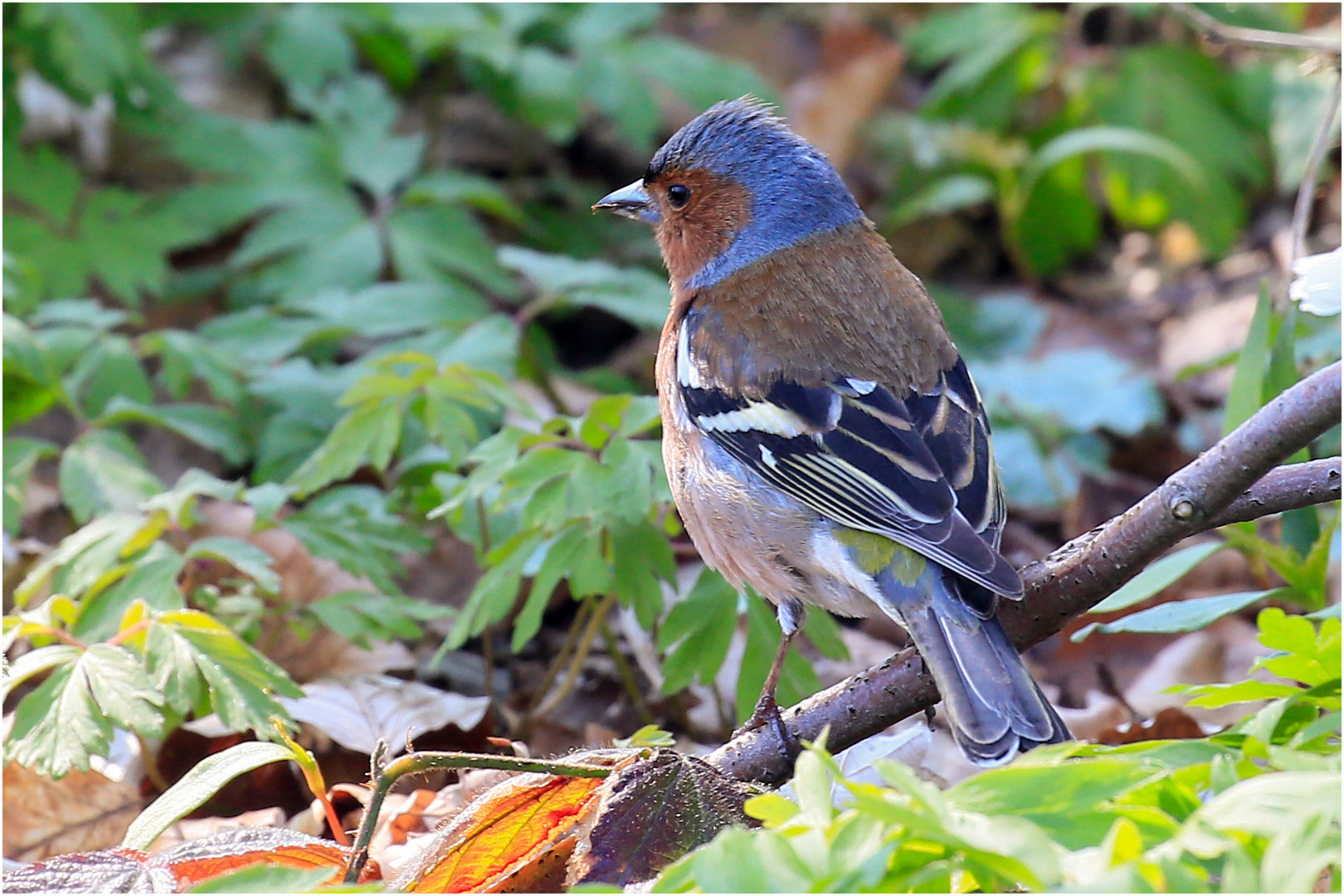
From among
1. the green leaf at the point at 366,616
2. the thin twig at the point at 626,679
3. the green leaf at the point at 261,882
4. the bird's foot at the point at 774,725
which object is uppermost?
the green leaf at the point at 261,882

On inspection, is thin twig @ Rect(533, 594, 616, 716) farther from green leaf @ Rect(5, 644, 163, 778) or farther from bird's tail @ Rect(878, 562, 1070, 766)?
green leaf @ Rect(5, 644, 163, 778)

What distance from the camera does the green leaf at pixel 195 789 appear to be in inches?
86.0

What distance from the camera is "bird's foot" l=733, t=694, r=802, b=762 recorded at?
8.50 ft

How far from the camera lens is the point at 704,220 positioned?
3850 millimetres

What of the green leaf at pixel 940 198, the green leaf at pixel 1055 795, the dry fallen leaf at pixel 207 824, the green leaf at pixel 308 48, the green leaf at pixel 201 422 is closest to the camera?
the green leaf at pixel 1055 795

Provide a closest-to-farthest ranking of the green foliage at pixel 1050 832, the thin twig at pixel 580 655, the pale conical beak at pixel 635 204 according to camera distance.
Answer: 1. the green foliage at pixel 1050 832
2. the thin twig at pixel 580 655
3. the pale conical beak at pixel 635 204

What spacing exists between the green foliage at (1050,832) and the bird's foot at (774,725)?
0.86 m

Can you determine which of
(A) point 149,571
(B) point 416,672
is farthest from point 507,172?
(A) point 149,571

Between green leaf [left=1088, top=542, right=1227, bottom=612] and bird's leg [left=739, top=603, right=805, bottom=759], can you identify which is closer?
bird's leg [left=739, top=603, right=805, bottom=759]

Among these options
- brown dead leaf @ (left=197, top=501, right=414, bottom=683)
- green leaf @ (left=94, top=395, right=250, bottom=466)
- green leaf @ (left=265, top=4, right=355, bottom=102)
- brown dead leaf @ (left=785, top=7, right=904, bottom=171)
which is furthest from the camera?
brown dead leaf @ (left=785, top=7, right=904, bottom=171)

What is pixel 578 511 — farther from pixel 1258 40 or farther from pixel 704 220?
pixel 1258 40

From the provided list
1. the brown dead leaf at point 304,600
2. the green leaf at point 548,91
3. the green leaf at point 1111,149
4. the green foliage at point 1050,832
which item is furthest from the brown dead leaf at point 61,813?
the green leaf at point 1111,149

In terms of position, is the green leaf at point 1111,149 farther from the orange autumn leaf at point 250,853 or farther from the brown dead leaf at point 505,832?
the orange autumn leaf at point 250,853

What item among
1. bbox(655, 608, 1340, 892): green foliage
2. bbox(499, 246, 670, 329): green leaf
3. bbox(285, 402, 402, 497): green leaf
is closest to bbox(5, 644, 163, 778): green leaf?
bbox(285, 402, 402, 497): green leaf
